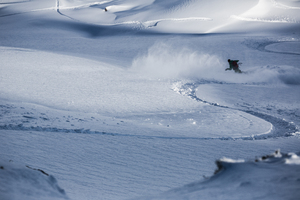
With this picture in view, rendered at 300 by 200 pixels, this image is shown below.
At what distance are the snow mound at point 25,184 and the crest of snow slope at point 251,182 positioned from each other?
41.6 inches

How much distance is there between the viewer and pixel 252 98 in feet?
25.5

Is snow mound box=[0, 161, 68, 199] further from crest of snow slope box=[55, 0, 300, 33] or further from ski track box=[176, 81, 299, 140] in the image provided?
crest of snow slope box=[55, 0, 300, 33]

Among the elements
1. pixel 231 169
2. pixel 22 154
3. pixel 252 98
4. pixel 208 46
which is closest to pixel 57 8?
pixel 208 46

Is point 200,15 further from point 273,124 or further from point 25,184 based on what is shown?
point 25,184

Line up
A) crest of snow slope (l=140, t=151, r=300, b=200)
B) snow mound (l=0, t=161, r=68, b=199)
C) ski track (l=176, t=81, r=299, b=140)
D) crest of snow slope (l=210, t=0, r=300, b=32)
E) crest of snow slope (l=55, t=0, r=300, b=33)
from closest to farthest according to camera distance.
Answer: crest of snow slope (l=140, t=151, r=300, b=200) → snow mound (l=0, t=161, r=68, b=199) → ski track (l=176, t=81, r=299, b=140) → crest of snow slope (l=210, t=0, r=300, b=32) → crest of snow slope (l=55, t=0, r=300, b=33)

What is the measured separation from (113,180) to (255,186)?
1.84 metres

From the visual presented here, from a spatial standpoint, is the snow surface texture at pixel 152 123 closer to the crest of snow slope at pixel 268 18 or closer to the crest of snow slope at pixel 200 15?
the crest of snow slope at pixel 268 18

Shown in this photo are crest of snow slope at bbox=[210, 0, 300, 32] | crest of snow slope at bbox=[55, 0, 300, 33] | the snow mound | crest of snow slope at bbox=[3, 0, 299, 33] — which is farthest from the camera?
crest of snow slope at bbox=[55, 0, 300, 33]

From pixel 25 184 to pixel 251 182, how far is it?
1933 mm

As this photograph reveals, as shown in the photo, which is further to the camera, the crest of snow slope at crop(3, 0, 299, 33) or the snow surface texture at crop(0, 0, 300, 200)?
the crest of snow slope at crop(3, 0, 299, 33)

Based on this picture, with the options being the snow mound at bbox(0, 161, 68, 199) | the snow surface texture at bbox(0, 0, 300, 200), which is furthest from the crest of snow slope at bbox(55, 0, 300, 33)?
the snow mound at bbox(0, 161, 68, 199)

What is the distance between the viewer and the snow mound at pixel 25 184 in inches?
91.7

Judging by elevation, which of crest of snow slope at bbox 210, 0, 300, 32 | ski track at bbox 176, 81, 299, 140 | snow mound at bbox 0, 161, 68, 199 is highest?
crest of snow slope at bbox 210, 0, 300, 32

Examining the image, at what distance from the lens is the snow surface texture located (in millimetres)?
2395
